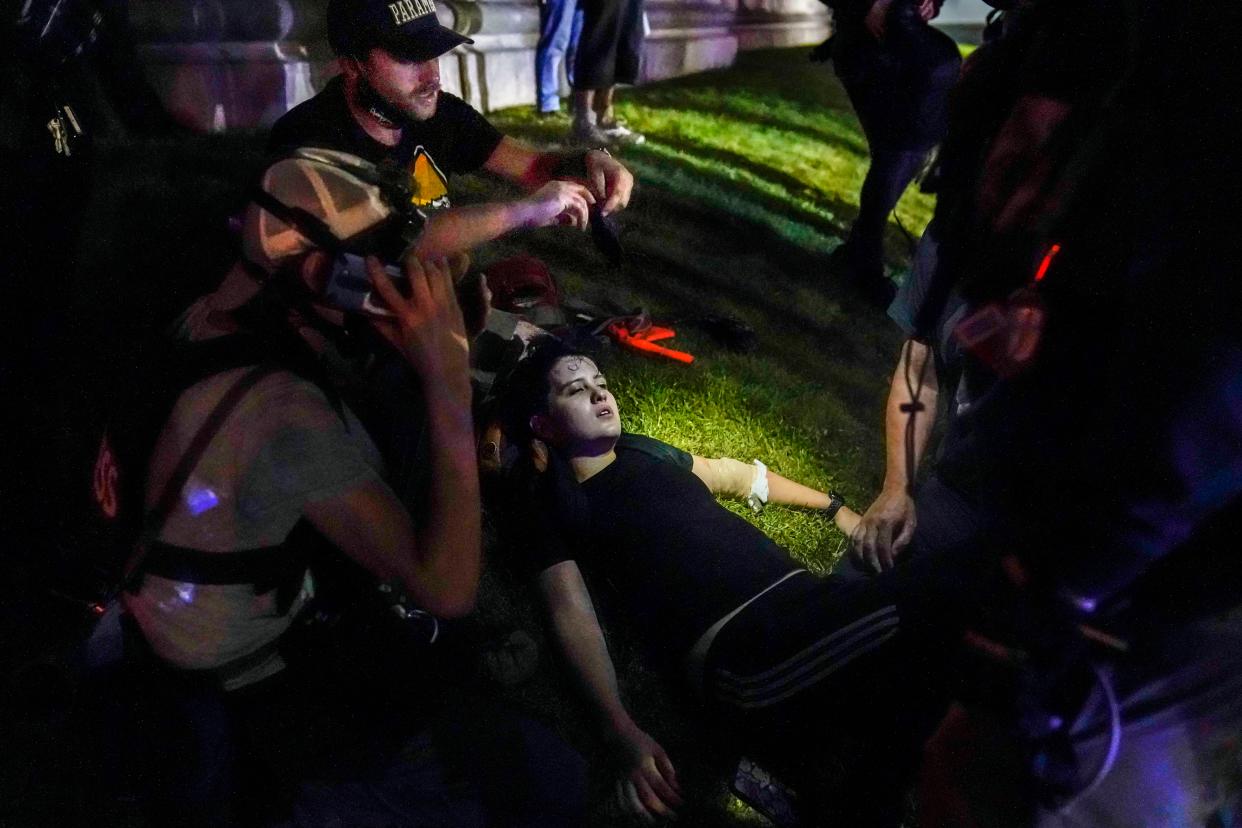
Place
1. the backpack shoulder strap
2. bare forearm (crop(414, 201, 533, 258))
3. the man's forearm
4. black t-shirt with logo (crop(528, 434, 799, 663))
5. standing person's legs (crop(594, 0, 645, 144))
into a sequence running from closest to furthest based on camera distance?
the backpack shoulder strap
the man's forearm
bare forearm (crop(414, 201, 533, 258))
black t-shirt with logo (crop(528, 434, 799, 663))
standing person's legs (crop(594, 0, 645, 144))

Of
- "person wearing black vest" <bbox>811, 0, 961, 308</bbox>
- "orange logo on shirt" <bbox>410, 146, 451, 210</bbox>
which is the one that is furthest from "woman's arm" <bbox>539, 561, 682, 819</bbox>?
"person wearing black vest" <bbox>811, 0, 961, 308</bbox>

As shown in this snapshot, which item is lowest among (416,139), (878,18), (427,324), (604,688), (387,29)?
(604,688)

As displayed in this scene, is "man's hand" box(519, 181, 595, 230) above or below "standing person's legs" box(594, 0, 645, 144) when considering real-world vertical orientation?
above

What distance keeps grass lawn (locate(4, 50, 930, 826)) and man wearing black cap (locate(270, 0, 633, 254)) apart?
0.52 metres

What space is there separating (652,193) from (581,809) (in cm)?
496

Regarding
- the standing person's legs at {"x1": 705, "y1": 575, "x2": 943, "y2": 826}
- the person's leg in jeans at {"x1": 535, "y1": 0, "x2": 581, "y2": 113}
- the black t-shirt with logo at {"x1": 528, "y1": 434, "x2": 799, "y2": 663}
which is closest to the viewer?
the standing person's legs at {"x1": 705, "y1": 575, "x2": 943, "y2": 826}

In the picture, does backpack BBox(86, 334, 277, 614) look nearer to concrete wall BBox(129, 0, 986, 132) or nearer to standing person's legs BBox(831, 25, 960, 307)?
concrete wall BBox(129, 0, 986, 132)

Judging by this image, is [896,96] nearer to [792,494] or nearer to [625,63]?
[625,63]

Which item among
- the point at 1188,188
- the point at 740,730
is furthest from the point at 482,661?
the point at 1188,188

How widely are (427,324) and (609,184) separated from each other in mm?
1519

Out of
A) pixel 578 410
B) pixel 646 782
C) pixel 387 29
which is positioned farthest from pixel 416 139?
pixel 646 782

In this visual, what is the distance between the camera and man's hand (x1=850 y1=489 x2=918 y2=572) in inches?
122

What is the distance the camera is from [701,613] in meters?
2.63

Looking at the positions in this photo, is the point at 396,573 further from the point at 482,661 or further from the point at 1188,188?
the point at 1188,188
